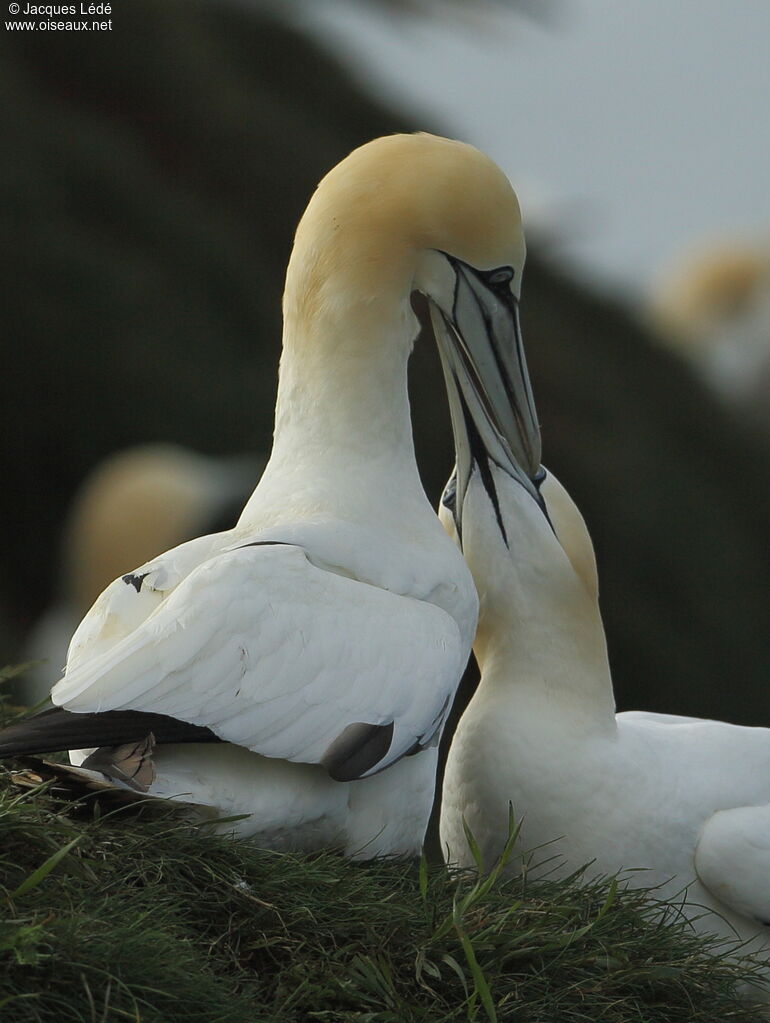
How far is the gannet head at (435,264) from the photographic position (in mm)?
4816

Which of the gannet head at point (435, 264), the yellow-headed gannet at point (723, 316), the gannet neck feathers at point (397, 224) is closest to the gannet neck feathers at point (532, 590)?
the gannet head at point (435, 264)

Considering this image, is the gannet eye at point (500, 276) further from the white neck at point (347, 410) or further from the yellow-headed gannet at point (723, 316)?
the yellow-headed gannet at point (723, 316)

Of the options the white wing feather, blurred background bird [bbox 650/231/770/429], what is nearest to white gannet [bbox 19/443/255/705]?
the white wing feather

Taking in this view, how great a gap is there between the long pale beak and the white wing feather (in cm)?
83

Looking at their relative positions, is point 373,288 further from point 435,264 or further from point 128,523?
point 128,523

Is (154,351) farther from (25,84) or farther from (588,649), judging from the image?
(588,649)

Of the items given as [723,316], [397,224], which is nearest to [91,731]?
[397,224]

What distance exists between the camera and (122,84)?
17719 mm

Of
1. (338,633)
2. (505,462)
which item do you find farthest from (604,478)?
(338,633)

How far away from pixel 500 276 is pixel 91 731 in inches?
76.2

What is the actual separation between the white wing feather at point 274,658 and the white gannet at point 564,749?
0.53 m

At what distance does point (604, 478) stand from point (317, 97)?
659cm

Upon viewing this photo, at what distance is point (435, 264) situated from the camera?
4945 mm

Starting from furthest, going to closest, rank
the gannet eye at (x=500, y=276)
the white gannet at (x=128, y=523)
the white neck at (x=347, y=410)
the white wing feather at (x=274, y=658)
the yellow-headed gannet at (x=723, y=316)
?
the yellow-headed gannet at (x=723, y=316) < the white gannet at (x=128, y=523) < the gannet eye at (x=500, y=276) < the white neck at (x=347, y=410) < the white wing feather at (x=274, y=658)
